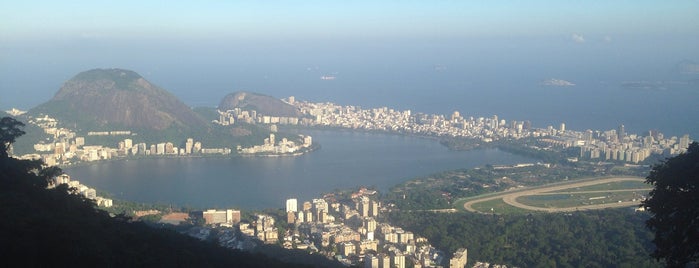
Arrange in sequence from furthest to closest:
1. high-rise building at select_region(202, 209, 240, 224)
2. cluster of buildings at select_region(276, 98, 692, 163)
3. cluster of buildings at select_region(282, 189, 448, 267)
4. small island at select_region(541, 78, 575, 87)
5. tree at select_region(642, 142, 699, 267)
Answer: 1. small island at select_region(541, 78, 575, 87)
2. cluster of buildings at select_region(276, 98, 692, 163)
3. high-rise building at select_region(202, 209, 240, 224)
4. cluster of buildings at select_region(282, 189, 448, 267)
5. tree at select_region(642, 142, 699, 267)

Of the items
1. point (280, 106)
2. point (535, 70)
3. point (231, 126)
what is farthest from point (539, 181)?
point (535, 70)

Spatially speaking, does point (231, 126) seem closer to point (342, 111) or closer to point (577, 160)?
point (342, 111)

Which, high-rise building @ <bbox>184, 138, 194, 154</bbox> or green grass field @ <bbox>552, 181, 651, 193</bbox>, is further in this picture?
high-rise building @ <bbox>184, 138, 194, 154</bbox>

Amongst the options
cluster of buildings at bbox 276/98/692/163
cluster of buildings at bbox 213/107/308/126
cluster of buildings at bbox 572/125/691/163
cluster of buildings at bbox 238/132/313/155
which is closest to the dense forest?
cluster of buildings at bbox 572/125/691/163

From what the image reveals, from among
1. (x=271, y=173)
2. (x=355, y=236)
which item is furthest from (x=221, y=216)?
(x=271, y=173)

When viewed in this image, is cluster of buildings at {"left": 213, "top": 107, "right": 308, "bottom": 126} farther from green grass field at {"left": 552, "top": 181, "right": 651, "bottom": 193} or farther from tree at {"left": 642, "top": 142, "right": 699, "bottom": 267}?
tree at {"left": 642, "top": 142, "right": 699, "bottom": 267}

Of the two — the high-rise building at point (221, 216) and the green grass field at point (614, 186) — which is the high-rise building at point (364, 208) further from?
the green grass field at point (614, 186)

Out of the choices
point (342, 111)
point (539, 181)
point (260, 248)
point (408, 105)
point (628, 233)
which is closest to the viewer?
point (260, 248)
